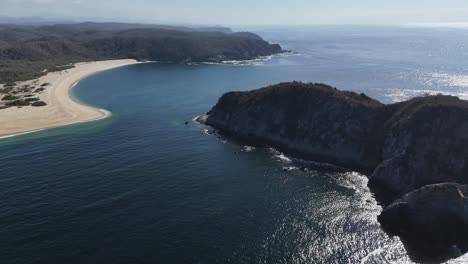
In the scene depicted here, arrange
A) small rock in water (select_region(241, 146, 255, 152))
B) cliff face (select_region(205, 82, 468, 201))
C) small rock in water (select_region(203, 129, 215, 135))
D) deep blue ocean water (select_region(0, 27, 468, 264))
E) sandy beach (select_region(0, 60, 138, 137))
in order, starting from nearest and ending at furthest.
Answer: deep blue ocean water (select_region(0, 27, 468, 264))
cliff face (select_region(205, 82, 468, 201))
small rock in water (select_region(241, 146, 255, 152))
small rock in water (select_region(203, 129, 215, 135))
sandy beach (select_region(0, 60, 138, 137))

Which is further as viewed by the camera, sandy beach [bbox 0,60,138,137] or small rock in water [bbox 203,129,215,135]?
sandy beach [bbox 0,60,138,137]

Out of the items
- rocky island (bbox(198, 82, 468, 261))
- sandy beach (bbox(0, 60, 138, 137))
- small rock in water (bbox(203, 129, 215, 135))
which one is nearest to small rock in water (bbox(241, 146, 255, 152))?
rocky island (bbox(198, 82, 468, 261))

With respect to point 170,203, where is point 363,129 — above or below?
above

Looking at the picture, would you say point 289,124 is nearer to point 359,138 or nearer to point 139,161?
point 359,138

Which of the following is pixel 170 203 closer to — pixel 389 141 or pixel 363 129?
pixel 389 141

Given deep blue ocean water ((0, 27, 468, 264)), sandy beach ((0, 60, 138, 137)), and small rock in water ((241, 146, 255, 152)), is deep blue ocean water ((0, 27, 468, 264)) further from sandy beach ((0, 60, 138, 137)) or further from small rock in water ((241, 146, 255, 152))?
sandy beach ((0, 60, 138, 137))

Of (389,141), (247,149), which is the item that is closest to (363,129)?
(389,141)

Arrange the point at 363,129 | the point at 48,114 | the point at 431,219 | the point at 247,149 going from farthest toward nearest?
the point at 48,114 → the point at 247,149 → the point at 363,129 → the point at 431,219

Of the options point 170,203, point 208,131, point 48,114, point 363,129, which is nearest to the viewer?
point 170,203

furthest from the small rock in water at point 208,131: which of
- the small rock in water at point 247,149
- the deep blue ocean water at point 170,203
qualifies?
the small rock in water at point 247,149
